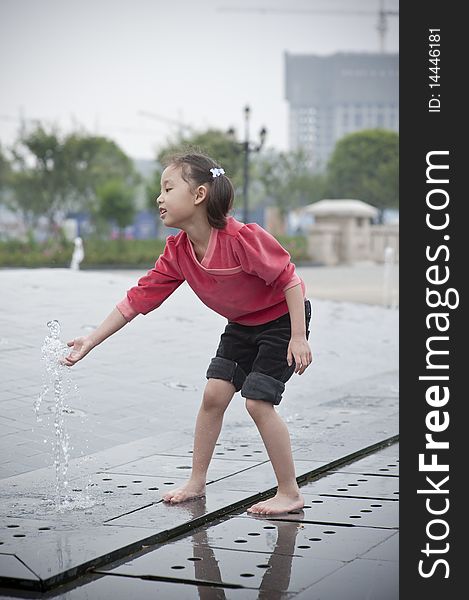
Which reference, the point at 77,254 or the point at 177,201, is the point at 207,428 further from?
the point at 77,254

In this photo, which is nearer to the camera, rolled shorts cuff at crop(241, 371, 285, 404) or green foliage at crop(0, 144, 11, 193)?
rolled shorts cuff at crop(241, 371, 285, 404)

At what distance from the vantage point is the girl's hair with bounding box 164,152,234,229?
12.0 feet

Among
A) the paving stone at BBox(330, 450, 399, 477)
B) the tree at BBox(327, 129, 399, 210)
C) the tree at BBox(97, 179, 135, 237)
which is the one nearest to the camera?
the paving stone at BBox(330, 450, 399, 477)

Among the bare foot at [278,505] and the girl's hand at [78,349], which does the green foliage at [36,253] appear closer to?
the girl's hand at [78,349]

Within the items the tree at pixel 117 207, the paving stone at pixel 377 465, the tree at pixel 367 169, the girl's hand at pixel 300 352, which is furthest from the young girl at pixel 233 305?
the tree at pixel 367 169

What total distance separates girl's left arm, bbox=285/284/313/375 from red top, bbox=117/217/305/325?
35 mm

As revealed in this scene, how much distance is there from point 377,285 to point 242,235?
57.1 feet

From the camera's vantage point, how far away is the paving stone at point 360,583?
2656mm

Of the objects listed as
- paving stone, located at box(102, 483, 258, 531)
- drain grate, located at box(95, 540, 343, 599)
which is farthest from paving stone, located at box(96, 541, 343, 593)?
paving stone, located at box(102, 483, 258, 531)

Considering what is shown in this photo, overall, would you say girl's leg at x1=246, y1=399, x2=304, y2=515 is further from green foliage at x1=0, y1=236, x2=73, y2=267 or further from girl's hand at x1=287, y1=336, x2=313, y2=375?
green foliage at x1=0, y1=236, x2=73, y2=267

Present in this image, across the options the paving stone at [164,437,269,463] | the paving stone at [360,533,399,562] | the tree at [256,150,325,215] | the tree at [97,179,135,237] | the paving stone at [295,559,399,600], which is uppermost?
the tree at [256,150,325,215]

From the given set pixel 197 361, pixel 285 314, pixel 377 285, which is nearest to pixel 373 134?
pixel 377 285

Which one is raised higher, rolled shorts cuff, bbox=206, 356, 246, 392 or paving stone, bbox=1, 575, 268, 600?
rolled shorts cuff, bbox=206, 356, 246, 392

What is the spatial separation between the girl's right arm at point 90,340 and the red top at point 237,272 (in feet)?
0.11
